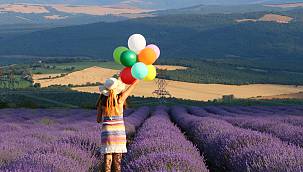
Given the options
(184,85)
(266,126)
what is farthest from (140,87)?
(266,126)

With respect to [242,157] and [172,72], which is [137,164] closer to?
[242,157]

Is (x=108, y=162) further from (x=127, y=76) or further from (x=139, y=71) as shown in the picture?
(x=139, y=71)

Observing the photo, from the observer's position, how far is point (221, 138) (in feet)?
27.3

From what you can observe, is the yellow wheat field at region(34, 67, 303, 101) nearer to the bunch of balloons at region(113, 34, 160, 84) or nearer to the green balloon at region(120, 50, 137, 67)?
the bunch of balloons at region(113, 34, 160, 84)

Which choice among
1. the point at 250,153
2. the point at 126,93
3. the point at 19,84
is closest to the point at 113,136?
the point at 126,93

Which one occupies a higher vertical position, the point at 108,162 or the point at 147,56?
the point at 147,56

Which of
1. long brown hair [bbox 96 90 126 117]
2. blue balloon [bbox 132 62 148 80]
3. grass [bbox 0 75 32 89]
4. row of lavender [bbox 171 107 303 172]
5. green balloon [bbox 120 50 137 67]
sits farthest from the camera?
grass [bbox 0 75 32 89]

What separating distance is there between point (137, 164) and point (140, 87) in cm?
7432

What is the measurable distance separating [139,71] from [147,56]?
337 millimetres

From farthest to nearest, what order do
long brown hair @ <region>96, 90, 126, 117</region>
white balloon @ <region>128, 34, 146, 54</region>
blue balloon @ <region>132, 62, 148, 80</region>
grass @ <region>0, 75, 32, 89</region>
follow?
A: grass @ <region>0, 75, 32, 89</region> < long brown hair @ <region>96, 90, 126, 117</region> < white balloon @ <region>128, 34, 146, 54</region> < blue balloon @ <region>132, 62, 148, 80</region>

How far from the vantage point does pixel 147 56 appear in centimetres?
636

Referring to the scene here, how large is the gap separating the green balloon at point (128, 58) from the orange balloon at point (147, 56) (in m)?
0.09

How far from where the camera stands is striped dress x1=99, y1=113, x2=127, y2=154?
22.8 feet

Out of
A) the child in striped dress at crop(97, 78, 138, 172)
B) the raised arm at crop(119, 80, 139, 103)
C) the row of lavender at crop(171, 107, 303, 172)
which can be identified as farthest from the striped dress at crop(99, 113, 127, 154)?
the row of lavender at crop(171, 107, 303, 172)
